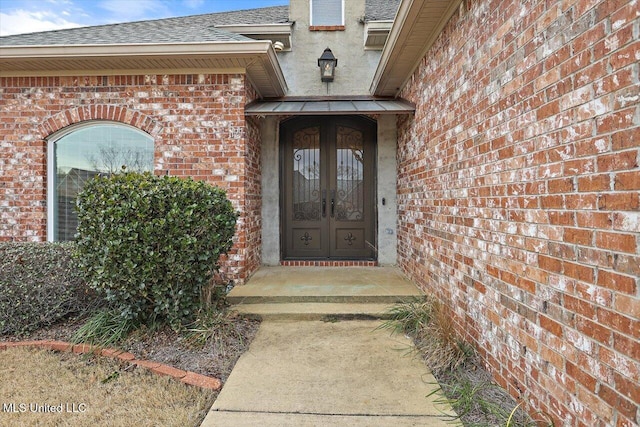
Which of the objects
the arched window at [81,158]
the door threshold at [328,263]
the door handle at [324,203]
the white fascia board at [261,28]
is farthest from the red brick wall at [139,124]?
the white fascia board at [261,28]

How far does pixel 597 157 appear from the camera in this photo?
1642 mm

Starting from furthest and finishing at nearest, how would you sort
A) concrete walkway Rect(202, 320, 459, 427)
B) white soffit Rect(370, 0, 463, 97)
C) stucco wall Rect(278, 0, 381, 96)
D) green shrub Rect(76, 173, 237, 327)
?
stucco wall Rect(278, 0, 381, 96)
white soffit Rect(370, 0, 463, 97)
green shrub Rect(76, 173, 237, 327)
concrete walkway Rect(202, 320, 459, 427)

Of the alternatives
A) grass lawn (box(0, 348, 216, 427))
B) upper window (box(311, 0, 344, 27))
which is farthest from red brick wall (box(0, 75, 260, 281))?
upper window (box(311, 0, 344, 27))

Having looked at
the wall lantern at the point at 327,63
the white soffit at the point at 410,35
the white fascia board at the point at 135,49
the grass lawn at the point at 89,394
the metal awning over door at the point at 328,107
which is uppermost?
the wall lantern at the point at 327,63

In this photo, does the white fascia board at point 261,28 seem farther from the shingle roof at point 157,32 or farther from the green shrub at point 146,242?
the green shrub at point 146,242

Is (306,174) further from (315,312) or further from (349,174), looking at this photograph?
(315,312)

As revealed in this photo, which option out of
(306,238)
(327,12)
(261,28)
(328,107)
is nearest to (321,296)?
(306,238)

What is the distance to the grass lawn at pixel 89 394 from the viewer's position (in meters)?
2.30

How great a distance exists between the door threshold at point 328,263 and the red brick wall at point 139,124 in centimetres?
127

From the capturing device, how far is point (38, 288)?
3537 mm

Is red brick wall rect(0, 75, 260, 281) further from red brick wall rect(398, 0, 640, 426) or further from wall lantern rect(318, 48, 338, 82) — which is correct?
red brick wall rect(398, 0, 640, 426)

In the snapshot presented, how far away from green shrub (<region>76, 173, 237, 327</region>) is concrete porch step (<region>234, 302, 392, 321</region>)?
0.73 m

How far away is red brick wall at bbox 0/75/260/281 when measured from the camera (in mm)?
4789

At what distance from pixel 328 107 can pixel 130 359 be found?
3.95m
